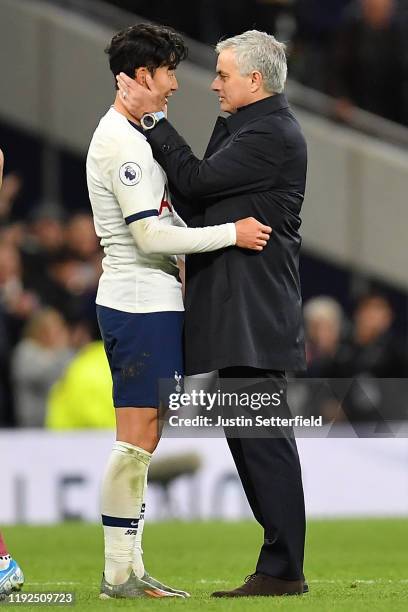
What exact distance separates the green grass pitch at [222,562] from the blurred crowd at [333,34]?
15.7 ft

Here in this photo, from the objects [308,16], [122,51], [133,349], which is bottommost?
[133,349]

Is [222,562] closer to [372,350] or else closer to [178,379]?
[178,379]

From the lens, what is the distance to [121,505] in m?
5.81

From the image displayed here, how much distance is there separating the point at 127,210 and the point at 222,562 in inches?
113

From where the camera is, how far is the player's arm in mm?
5758

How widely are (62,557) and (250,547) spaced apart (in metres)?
1.21

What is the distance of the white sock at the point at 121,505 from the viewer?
228 inches

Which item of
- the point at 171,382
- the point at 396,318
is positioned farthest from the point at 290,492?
the point at 396,318

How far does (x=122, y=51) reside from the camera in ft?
19.3

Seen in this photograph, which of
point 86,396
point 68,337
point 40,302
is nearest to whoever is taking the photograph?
point 86,396

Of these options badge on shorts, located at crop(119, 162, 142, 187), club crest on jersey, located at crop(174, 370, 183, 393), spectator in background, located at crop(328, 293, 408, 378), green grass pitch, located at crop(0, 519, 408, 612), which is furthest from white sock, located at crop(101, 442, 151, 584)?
spectator in background, located at crop(328, 293, 408, 378)

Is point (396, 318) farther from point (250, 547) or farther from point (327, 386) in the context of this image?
point (250, 547)

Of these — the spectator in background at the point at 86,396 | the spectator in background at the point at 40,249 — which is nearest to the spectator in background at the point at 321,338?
the spectator in background at the point at 86,396

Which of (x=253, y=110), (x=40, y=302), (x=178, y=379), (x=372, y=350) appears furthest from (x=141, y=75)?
(x=40, y=302)
